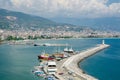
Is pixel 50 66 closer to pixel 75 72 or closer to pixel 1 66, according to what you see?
pixel 75 72

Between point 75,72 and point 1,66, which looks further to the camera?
point 1,66

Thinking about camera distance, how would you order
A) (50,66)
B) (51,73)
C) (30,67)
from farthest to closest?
(30,67) < (50,66) < (51,73)

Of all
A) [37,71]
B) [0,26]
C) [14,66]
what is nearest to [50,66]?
[37,71]

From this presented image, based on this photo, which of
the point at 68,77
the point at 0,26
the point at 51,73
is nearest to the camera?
the point at 68,77

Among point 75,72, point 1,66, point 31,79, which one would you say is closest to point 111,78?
point 75,72

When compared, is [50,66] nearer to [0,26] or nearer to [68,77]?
→ [68,77]

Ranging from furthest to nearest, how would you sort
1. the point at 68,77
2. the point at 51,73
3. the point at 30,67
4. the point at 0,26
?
the point at 0,26 < the point at 30,67 < the point at 51,73 < the point at 68,77

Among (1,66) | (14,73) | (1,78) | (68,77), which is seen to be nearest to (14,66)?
(1,66)

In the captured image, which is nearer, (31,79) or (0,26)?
(31,79)

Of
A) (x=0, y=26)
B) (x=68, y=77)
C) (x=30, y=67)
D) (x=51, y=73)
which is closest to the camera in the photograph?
(x=68, y=77)
